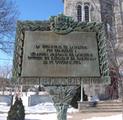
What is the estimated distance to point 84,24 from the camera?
21.5 feet

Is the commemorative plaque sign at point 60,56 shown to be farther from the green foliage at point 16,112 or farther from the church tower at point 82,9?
the church tower at point 82,9

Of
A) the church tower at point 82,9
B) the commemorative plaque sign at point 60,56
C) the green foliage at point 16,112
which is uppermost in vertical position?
the church tower at point 82,9

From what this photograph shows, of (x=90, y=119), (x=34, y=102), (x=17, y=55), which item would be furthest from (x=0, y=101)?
(x=17, y=55)

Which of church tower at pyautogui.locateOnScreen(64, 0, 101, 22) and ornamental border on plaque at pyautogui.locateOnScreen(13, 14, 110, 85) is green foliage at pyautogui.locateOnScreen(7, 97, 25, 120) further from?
church tower at pyautogui.locateOnScreen(64, 0, 101, 22)

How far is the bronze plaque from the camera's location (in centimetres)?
605

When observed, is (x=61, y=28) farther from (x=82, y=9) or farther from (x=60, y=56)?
(x=82, y=9)

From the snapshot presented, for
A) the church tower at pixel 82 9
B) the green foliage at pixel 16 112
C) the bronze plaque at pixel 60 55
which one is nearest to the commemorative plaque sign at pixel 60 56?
the bronze plaque at pixel 60 55

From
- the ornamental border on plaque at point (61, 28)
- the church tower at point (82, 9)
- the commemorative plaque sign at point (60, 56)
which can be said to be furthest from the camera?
the church tower at point (82, 9)

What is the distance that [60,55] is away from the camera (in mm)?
6250

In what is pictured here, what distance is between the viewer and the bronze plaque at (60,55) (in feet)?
19.9

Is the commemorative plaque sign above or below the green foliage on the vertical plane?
above

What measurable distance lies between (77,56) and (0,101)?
92.8 ft

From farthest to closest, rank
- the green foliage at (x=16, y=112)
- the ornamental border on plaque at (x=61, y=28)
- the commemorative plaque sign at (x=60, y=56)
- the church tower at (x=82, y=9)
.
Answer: the church tower at (x=82, y=9) < the green foliage at (x=16, y=112) < the ornamental border on plaque at (x=61, y=28) < the commemorative plaque sign at (x=60, y=56)

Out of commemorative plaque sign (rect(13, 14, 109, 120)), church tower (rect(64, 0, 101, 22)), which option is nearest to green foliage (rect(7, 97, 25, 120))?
commemorative plaque sign (rect(13, 14, 109, 120))
